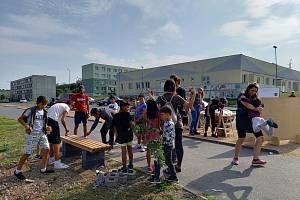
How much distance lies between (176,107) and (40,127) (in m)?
2.81

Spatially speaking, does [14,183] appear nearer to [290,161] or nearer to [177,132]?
[177,132]

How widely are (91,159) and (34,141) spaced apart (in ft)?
4.05

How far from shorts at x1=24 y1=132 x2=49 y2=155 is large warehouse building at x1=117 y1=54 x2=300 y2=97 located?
120 ft

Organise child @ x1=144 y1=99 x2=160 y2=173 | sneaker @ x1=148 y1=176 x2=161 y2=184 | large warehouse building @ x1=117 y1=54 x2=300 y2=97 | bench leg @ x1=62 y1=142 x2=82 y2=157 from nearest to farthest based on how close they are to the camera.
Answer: sneaker @ x1=148 y1=176 x2=161 y2=184 < child @ x1=144 y1=99 x2=160 y2=173 < bench leg @ x1=62 y1=142 x2=82 y2=157 < large warehouse building @ x1=117 y1=54 x2=300 y2=97

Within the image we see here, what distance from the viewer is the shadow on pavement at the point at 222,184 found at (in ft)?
16.1

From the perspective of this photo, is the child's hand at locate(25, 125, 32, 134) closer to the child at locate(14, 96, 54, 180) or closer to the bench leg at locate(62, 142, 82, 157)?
the child at locate(14, 96, 54, 180)

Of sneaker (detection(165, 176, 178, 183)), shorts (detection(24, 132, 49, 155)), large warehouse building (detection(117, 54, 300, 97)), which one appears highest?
large warehouse building (detection(117, 54, 300, 97))

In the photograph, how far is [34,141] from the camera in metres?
6.18

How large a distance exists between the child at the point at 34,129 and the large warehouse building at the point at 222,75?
120 ft

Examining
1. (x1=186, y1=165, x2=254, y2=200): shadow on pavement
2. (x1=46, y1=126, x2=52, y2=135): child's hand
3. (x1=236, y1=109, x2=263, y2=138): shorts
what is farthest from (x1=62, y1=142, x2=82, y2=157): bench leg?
(x1=236, y1=109, x2=263, y2=138): shorts

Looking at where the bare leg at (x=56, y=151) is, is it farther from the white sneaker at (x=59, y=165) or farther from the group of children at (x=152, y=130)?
the group of children at (x=152, y=130)

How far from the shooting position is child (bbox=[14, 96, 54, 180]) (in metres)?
6.06

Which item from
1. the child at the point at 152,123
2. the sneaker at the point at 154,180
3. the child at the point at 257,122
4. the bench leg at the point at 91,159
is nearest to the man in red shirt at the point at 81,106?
the bench leg at the point at 91,159

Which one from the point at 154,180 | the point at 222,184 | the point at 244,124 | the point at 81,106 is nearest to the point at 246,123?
the point at 244,124
